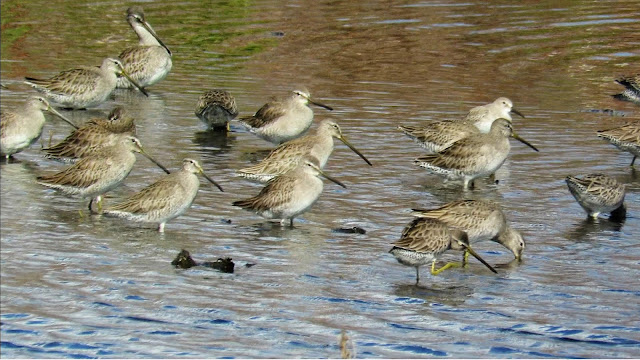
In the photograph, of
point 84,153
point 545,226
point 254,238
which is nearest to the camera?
point 254,238

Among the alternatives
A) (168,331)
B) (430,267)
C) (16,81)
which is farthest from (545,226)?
(16,81)

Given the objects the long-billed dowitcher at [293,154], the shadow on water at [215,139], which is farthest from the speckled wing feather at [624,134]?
the shadow on water at [215,139]

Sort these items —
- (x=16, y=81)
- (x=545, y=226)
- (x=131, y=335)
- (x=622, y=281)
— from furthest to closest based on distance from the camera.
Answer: (x=16, y=81)
(x=545, y=226)
(x=622, y=281)
(x=131, y=335)

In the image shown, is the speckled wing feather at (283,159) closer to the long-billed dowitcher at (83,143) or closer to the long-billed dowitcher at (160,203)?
the long-billed dowitcher at (83,143)

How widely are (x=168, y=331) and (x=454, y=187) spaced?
6557mm

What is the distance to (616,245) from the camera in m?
12.0

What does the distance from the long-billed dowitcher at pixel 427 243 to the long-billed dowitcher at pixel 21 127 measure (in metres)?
6.14

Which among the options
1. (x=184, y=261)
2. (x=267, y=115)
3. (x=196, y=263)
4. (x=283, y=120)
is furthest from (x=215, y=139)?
(x=184, y=261)

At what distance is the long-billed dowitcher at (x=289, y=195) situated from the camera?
39.8 ft

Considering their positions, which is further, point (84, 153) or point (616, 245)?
point (84, 153)

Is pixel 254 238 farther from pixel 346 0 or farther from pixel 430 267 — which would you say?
pixel 346 0

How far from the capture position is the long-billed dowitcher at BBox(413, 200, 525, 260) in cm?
1138

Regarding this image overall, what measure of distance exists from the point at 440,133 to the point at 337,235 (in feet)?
14.2

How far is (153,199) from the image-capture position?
1178 cm
